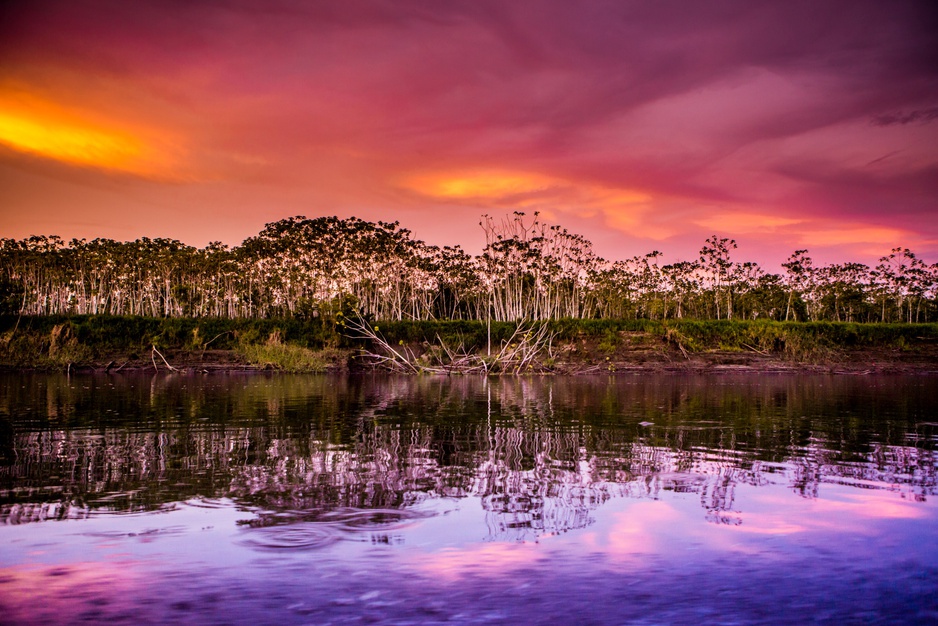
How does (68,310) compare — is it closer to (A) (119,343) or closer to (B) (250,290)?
(B) (250,290)

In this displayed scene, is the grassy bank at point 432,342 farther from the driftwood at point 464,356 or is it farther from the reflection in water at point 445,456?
the reflection in water at point 445,456

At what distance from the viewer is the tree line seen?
60.2 m

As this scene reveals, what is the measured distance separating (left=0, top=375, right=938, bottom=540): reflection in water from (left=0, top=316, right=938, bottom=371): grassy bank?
84.6 feet

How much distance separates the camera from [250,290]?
63156 millimetres

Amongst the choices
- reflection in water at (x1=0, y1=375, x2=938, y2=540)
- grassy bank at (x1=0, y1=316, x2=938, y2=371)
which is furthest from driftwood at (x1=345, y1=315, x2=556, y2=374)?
reflection in water at (x1=0, y1=375, x2=938, y2=540)

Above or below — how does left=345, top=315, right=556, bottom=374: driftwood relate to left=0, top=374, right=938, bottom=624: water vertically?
above

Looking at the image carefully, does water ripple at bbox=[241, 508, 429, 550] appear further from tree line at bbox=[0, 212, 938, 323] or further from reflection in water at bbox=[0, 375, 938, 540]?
tree line at bbox=[0, 212, 938, 323]

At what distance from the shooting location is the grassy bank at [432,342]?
134 ft

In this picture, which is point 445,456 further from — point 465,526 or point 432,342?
point 432,342

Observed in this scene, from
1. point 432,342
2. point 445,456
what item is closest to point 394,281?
point 432,342

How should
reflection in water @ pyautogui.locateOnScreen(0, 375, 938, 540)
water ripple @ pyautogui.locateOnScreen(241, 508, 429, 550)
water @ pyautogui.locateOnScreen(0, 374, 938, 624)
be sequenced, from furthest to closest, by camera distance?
reflection in water @ pyautogui.locateOnScreen(0, 375, 938, 540) < water ripple @ pyautogui.locateOnScreen(241, 508, 429, 550) < water @ pyautogui.locateOnScreen(0, 374, 938, 624)

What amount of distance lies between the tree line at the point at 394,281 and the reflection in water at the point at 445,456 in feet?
133

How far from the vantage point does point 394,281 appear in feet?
210

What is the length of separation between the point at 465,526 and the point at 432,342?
3967cm
